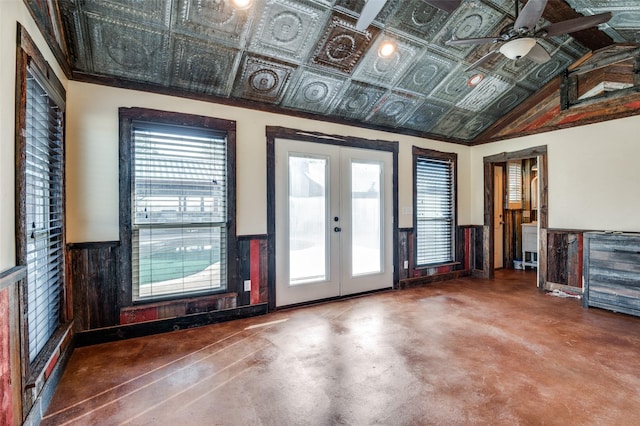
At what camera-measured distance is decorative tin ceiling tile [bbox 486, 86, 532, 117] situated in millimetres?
4871

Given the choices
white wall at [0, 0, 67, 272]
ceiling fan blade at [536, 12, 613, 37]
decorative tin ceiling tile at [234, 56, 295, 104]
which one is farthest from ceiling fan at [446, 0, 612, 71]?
white wall at [0, 0, 67, 272]

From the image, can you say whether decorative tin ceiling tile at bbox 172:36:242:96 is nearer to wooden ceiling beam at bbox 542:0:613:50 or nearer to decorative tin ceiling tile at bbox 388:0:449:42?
decorative tin ceiling tile at bbox 388:0:449:42

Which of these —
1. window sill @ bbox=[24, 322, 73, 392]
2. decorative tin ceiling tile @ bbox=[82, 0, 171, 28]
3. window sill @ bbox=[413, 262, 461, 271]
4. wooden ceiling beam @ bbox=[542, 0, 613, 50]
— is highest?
wooden ceiling beam @ bbox=[542, 0, 613, 50]

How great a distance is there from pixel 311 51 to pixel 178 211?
7.44 feet

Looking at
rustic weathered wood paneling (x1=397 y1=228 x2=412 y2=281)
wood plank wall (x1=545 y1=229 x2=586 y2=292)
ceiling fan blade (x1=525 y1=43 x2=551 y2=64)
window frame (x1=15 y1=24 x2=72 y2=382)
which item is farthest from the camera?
rustic weathered wood paneling (x1=397 y1=228 x2=412 y2=281)

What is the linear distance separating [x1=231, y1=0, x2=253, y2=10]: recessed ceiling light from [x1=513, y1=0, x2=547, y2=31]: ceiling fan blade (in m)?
2.28

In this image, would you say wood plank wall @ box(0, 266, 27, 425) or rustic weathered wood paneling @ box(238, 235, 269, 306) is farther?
rustic weathered wood paneling @ box(238, 235, 269, 306)

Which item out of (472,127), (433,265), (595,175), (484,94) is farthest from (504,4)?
(433,265)

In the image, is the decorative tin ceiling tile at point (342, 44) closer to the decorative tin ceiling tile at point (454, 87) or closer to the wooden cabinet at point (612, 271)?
the decorative tin ceiling tile at point (454, 87)

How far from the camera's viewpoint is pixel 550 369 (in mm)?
2453

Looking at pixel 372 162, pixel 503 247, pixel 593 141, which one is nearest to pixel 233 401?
pixel 372 162

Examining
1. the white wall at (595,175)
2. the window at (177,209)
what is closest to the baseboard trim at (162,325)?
the window at (177,209)

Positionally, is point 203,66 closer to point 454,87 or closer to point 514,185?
point 454,87

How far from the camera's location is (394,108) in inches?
180
